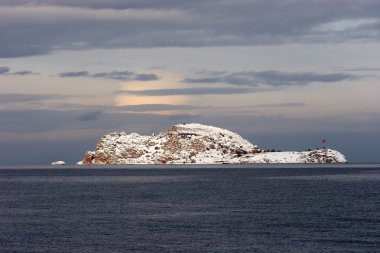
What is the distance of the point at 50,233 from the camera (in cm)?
8962

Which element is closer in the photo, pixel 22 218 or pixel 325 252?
pixel 325 252

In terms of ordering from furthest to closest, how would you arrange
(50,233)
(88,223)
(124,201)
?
(124,201)
(88,223)
(50,233)

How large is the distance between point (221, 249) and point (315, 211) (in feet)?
144

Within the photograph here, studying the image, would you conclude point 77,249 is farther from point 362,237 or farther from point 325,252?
point 362,237

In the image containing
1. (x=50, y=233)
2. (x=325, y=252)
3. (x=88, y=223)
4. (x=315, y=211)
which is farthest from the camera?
(x=315, y=211)

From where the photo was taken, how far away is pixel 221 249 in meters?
76.2

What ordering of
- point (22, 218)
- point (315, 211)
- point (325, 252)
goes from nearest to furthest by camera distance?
point (325, 252) → point (22, 218) → point (315, 211)

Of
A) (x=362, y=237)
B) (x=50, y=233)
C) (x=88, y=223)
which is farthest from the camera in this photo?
(x=88, y=223)

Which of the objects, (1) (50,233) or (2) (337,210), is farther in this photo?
(2) (337,210)

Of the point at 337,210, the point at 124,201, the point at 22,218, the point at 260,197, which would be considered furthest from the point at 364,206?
the point at 22,218

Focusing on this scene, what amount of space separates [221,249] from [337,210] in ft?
153

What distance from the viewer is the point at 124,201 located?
14262cm

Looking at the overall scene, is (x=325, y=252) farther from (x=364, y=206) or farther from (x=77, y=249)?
(x=364, y=206)

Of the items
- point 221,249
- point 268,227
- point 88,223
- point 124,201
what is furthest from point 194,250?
point 124,201
